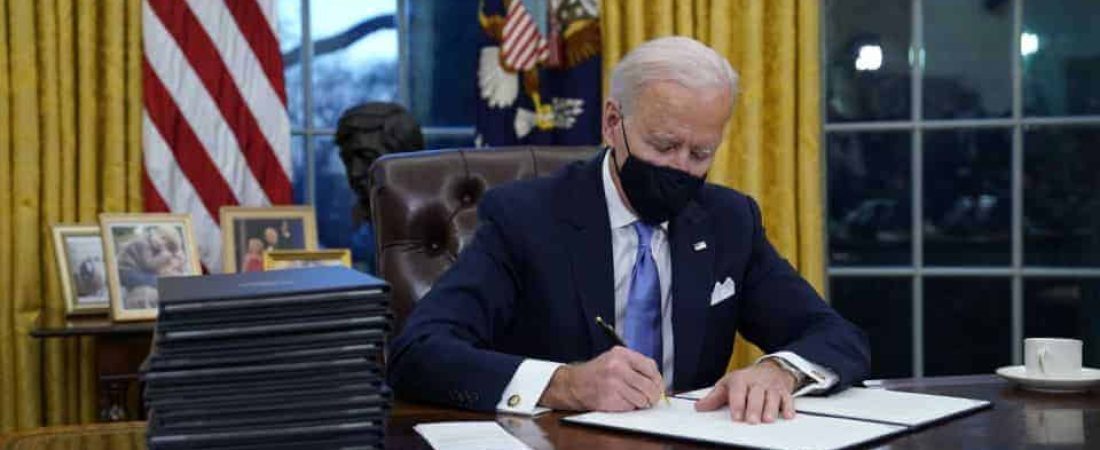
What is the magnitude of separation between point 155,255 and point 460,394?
1.56 m

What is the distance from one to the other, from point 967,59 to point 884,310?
0.75 metres

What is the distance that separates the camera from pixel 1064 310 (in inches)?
135

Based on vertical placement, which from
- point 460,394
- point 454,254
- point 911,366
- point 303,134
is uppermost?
point 303,134

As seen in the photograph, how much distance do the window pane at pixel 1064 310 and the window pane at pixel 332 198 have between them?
195 cm

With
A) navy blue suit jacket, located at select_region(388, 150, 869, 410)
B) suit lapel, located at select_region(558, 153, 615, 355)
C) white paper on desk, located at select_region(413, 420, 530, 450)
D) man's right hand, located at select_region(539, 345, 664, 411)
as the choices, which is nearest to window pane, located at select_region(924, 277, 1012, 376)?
navy blue suit jacket, located at select_region(388, 150, 869, 410)

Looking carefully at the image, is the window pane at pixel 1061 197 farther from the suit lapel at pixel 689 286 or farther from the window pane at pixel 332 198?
the window pane at pixel 332 198

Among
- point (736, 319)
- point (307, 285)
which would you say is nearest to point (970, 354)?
point (736, 319)

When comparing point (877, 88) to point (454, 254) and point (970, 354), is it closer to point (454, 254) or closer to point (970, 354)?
point (970, 354)

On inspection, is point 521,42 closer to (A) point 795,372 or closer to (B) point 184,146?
(B) point 184,146

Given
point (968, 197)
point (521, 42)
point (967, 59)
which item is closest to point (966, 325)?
point (968, 197)

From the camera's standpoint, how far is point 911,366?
356 cm

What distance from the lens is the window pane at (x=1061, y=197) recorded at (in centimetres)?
339

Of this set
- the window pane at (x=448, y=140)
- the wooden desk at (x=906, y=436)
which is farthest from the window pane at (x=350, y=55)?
the wooden desk at (x=906, y=436)

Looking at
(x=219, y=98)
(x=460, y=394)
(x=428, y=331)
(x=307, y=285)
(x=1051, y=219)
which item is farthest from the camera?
(x=1051, y=219)
